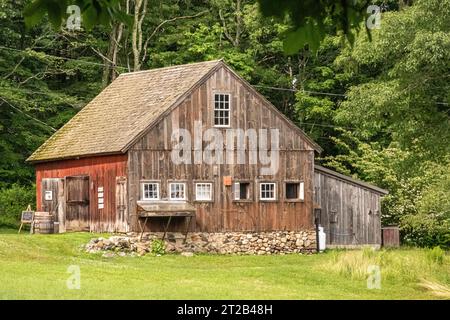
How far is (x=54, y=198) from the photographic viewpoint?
132ft

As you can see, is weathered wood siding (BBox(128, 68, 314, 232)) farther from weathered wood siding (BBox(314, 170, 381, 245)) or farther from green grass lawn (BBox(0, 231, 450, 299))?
green grass lawn (BBox(0, 231, 450, 299))

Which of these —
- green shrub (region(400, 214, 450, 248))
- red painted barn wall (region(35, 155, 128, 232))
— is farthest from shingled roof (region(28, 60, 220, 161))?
green shrub (region(400, 214, 450, 248))

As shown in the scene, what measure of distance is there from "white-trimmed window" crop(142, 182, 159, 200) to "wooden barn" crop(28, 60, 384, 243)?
0.11 feet

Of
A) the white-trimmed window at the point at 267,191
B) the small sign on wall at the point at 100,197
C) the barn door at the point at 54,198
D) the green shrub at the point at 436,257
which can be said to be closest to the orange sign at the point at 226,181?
the white-trimmed window at the point at 267,191

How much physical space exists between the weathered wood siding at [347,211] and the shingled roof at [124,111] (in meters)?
2.53

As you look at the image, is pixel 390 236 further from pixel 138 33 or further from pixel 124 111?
pixel 138 33

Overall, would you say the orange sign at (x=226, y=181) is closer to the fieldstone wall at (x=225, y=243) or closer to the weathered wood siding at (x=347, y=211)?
the fieldstone wall at (x=225, y=243)

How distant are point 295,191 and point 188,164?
4.42 meters

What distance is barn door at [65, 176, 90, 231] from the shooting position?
126ft

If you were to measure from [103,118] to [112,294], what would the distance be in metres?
20.5

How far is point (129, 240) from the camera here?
113 ft

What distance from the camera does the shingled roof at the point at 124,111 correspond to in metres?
37.1

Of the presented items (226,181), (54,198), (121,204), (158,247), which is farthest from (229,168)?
(54,198)

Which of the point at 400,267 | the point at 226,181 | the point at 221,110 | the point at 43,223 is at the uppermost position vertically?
the point at 221,110
